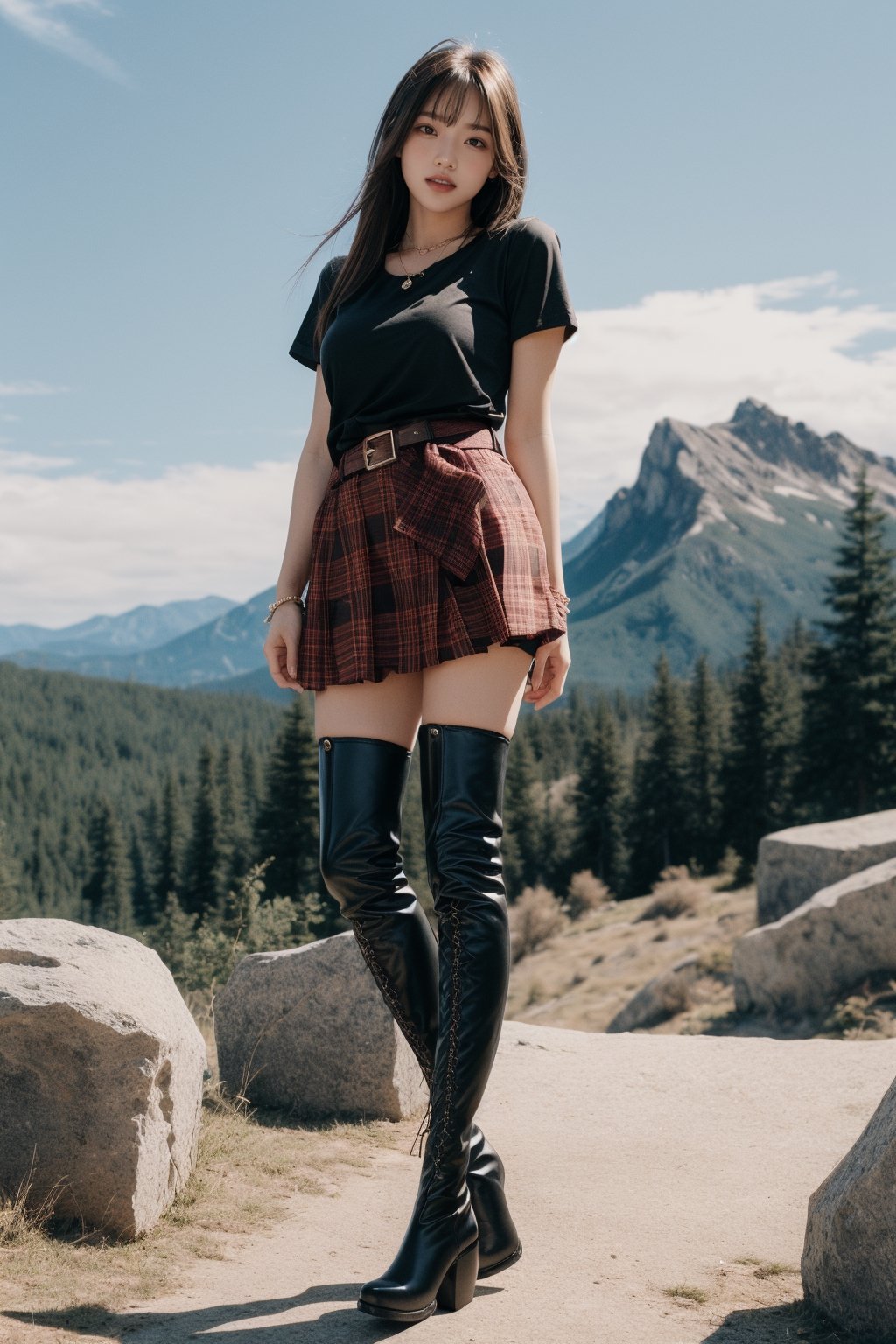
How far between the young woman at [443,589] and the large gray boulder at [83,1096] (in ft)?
2.83

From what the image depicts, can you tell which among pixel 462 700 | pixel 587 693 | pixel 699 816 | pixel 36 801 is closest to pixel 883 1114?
pixel 462 700

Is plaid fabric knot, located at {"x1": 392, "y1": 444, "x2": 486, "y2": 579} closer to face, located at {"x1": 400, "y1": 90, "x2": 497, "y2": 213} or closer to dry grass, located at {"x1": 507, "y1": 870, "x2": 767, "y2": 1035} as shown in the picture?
face, located at {"x1": 400, "y1": 90, "x2": 497, "y2": 213}

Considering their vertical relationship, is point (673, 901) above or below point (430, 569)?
below

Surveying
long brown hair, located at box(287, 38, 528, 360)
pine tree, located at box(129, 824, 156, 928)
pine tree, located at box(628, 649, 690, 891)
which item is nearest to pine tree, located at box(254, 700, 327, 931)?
pine tree, located at box(628, 649, 690, 891)

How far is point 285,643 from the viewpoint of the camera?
2883 mm

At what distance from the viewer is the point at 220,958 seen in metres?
10.5

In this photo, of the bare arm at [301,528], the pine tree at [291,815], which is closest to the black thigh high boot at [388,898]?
the bare arm at [301,528]

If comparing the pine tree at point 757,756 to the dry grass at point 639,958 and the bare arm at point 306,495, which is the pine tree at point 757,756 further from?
the bare arm at point 306,495

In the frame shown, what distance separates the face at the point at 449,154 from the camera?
8.96 feet

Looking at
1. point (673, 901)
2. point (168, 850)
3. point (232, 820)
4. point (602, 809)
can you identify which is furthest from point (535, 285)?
point (168, 850)

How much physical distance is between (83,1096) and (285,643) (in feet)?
4.62

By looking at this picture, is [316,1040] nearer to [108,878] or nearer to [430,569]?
[430,569]

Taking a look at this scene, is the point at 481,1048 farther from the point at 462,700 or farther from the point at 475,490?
the point at 475,490

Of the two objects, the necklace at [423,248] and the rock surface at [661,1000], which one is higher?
the necklace at [423,248]
